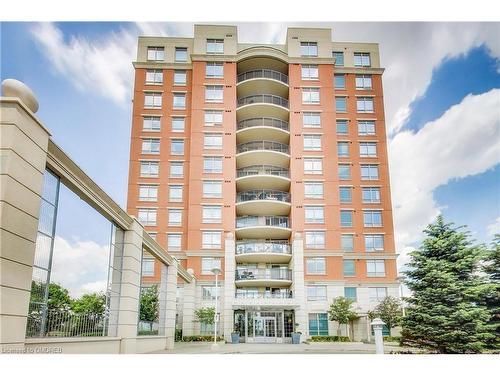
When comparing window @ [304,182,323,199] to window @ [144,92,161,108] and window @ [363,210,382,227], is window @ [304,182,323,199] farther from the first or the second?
window @ [144,92,161,108]

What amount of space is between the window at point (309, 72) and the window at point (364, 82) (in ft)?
12.9

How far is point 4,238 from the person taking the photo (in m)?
5.98

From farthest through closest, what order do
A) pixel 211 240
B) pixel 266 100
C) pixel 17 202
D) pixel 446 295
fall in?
pixel 266 100
pixel 211 240
pixel 446 295
pixel 17 202

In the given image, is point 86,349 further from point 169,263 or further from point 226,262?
point 226,262

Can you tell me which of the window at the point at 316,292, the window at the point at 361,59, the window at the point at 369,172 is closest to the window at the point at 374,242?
the window at the point at 369,172

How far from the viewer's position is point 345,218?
33062 millimetres

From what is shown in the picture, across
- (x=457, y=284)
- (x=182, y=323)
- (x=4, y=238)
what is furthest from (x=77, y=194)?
(x=182, y=323)

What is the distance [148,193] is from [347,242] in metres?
15.2

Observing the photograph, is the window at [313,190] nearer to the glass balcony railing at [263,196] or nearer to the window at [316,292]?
the glass balcony railing at [263,196]

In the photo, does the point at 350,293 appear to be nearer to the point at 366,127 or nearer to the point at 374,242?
the point at 374,242

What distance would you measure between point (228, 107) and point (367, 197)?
1260cm

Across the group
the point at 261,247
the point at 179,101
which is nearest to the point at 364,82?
the point at 179,101
